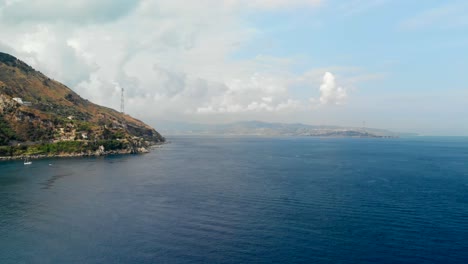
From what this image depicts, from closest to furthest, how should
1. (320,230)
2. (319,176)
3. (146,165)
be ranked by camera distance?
(320,230)
(319,176)
(146,165)

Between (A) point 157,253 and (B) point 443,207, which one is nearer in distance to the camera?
(A) point 157,253

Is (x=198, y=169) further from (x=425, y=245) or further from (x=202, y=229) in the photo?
(x=425, y=245)

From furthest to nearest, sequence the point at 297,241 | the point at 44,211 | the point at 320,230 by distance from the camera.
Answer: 1. the point at 44,211
2. the point at 320,230
3. the point at 297,241

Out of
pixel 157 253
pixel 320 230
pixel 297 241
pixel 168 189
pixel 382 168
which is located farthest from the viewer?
pixel 382 168

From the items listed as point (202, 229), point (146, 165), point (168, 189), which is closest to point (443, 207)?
point (202, 229)

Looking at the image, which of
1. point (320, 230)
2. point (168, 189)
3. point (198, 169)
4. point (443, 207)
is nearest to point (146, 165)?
point (198, 169)

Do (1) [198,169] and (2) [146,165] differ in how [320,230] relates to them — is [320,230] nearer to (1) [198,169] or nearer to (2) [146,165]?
(1) [198,169]
